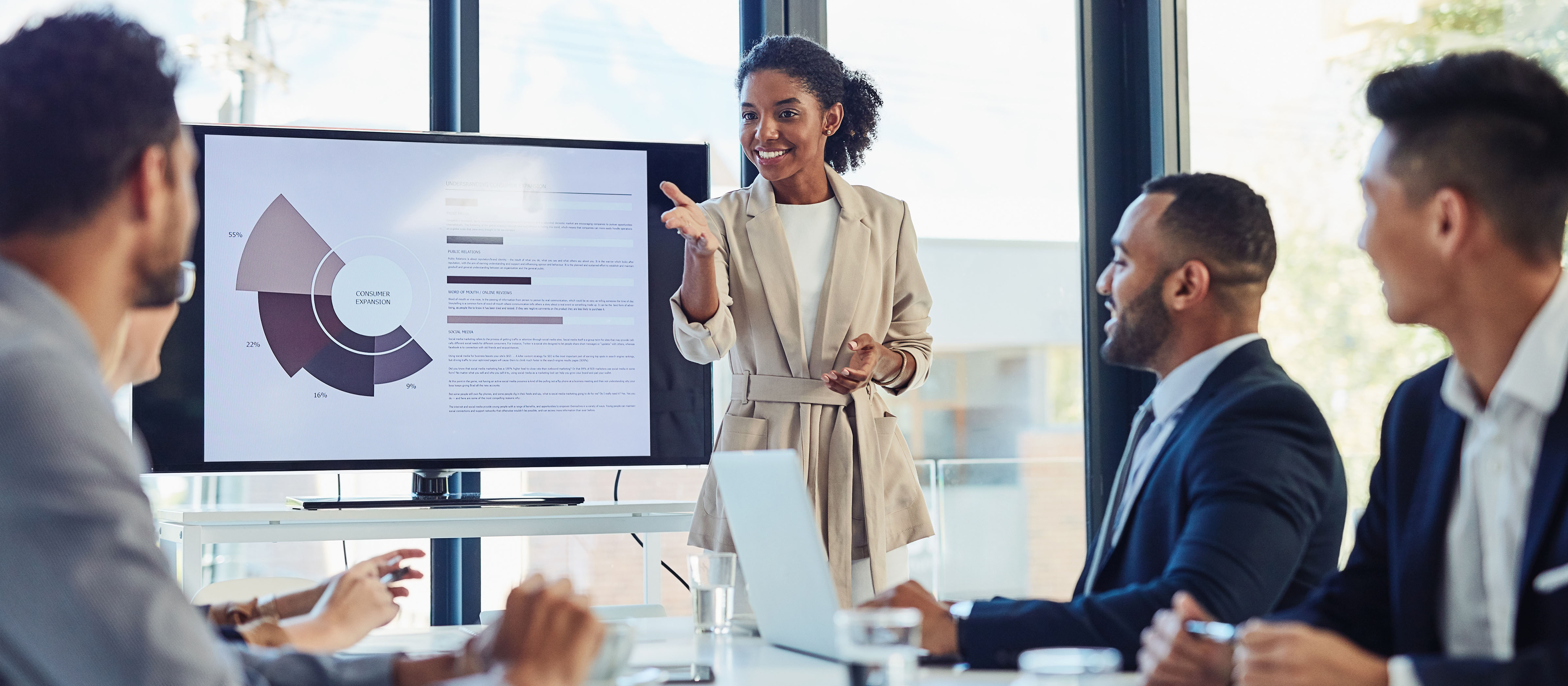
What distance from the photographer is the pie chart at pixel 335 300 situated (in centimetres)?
314

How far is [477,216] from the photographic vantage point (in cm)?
327

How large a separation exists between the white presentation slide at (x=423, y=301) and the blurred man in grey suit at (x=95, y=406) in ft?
6.32

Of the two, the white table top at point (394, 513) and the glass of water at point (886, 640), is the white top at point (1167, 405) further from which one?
the white table top at point (394, 513)

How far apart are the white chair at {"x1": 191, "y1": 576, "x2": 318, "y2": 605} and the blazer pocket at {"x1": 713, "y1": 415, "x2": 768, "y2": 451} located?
0.91m

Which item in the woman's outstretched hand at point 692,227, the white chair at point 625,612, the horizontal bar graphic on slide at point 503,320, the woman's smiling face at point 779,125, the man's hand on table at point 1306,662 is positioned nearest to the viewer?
the man's hand on table at point 1306,662

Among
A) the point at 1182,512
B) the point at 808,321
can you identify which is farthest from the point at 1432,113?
the point at 808,321

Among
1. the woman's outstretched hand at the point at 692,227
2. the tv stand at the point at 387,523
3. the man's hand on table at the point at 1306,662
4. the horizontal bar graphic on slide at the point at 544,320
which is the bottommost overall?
the tv stand at the point at 387,523

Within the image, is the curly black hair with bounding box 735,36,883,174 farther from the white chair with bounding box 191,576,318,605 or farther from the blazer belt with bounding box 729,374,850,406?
the white chair with bounding box 191,576,318,605

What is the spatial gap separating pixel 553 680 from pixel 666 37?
2.81 metres

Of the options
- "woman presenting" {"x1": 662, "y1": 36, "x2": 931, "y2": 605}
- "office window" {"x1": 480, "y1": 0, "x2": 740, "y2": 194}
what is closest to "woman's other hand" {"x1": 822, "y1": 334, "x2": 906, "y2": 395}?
"woman presenting" {"x1": 662, "y1": 36, "x2": 931, "y2": 605}

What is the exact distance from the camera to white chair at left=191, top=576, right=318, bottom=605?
89.3 inches

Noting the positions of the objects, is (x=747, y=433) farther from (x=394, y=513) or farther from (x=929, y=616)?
(x=929, y=616)

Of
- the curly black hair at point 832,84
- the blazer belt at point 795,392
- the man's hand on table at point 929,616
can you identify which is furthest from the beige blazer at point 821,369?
the man's hand on table at point 929,616

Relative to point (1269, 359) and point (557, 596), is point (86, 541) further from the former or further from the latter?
point (1269, 359)
